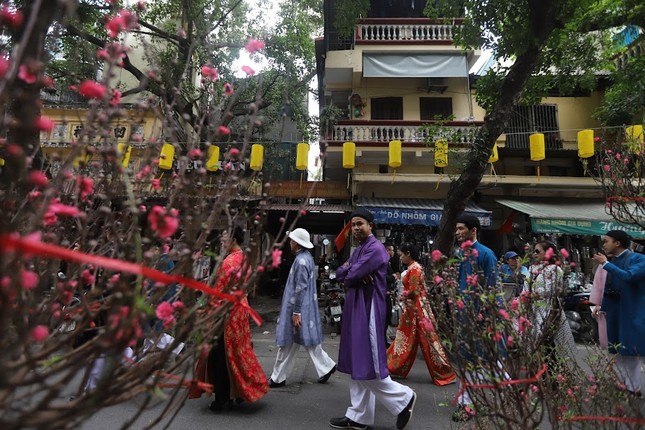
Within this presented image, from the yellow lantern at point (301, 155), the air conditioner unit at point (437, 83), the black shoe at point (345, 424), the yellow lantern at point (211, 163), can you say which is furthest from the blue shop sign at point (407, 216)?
the black shoe at point (345, 424)

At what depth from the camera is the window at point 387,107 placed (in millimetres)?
12633

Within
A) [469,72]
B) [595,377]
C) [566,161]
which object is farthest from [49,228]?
[566,161]

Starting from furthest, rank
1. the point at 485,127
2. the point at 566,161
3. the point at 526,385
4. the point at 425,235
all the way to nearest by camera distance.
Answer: the point at 566,161 → the point at 425,235 → the point at 485,127 → the point at 526,385

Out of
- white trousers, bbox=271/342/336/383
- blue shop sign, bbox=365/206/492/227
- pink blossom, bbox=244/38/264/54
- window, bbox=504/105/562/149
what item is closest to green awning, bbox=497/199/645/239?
blue shop sign, bbox=365/206/492/227

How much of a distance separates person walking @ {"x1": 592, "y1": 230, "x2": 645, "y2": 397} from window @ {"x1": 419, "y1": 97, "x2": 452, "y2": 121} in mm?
8998

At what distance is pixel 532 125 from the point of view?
12.3 metres

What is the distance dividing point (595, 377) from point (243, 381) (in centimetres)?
268

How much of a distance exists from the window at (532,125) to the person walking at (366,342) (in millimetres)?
10108

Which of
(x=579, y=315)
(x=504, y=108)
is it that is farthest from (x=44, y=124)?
(x=579, y=315)

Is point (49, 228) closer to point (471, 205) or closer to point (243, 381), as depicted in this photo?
point (243, 381)

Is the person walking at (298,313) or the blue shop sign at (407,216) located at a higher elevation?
the blue shop sign at (407,216)

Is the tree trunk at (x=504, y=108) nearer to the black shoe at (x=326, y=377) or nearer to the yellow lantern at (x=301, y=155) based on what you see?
the black shoe at (x=326, y=377)

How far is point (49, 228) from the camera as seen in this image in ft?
5.21

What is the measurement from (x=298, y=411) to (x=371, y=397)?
765 millimetres
